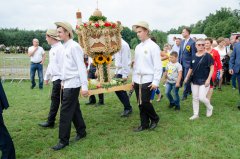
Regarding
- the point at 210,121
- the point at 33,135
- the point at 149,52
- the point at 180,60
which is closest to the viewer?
the point at 149,52

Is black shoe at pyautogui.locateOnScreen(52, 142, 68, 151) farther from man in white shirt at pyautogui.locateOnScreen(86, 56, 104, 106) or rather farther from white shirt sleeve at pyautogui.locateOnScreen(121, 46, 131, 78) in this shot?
man in white shirt at pyautogui.locateOnScreen(86, 56, 104, 106)

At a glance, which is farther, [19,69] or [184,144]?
[19,69]

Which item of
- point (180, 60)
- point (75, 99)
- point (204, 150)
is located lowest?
point (204, 150)

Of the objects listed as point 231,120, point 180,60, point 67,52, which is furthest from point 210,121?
point 67,52

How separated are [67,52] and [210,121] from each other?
3807mm

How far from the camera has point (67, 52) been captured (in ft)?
18.7

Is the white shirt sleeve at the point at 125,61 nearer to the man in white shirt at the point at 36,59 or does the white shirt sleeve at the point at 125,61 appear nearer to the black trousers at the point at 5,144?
the black trousers at the point at 5,144

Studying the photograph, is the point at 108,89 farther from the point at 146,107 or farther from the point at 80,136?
the point at 80,136

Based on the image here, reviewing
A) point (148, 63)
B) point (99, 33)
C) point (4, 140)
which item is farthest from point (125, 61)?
point (4, 140)

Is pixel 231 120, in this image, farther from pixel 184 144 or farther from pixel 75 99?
pixel 75 99

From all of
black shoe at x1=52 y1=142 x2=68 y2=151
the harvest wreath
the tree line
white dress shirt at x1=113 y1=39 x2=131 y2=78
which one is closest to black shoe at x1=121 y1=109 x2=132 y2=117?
white dress shirt at x1=113 y1=39 x2=131 y2=78

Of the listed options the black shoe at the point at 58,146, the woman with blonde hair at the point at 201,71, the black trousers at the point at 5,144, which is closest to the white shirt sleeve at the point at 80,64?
the black shoe at the point at 58,146

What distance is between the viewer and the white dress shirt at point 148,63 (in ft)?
20.4

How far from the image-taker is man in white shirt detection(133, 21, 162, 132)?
20.4 ft
